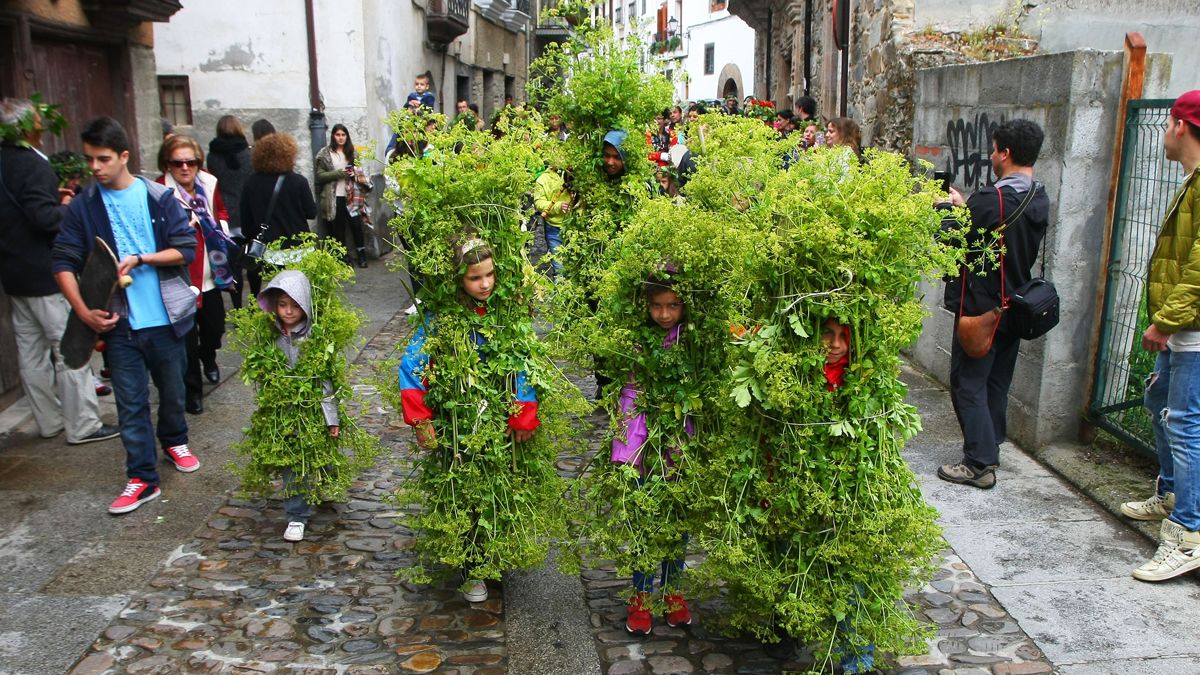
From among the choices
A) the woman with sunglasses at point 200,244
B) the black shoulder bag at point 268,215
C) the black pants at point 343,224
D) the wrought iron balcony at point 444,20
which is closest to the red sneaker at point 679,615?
the woman with sunglasses at point 200,244

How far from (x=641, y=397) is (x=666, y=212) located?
0.70 m

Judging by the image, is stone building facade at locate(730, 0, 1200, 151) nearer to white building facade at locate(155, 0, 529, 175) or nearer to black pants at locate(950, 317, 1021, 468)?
black pants at locate(950, 317, 1021, 468)

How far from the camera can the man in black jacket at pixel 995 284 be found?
5.00 metres

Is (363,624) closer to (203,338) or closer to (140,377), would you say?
(140,377)

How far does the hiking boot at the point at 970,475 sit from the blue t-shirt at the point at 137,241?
4329 millimetres

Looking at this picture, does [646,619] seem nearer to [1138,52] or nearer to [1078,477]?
[1078,477]

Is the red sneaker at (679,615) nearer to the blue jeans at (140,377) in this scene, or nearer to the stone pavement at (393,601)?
the stone pavement at (393,601)

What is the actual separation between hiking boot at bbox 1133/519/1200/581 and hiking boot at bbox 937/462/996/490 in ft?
3.53

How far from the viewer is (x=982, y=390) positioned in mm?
5316

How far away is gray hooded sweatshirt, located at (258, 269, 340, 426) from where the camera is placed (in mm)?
4711

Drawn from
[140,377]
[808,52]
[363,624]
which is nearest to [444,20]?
[808,52]

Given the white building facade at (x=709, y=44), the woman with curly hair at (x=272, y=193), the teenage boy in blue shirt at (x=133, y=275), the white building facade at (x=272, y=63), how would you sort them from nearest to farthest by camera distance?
the teenage boy in blue shirt at (x=133, y=275) < the woman with curly hair at (x=272, y=193) < the white building facade at (x=272, y=63) < the white building facade at (x=709, y=44)

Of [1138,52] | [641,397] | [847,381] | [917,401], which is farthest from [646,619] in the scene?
[1138,52]

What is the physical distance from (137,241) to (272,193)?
7.90 feet
